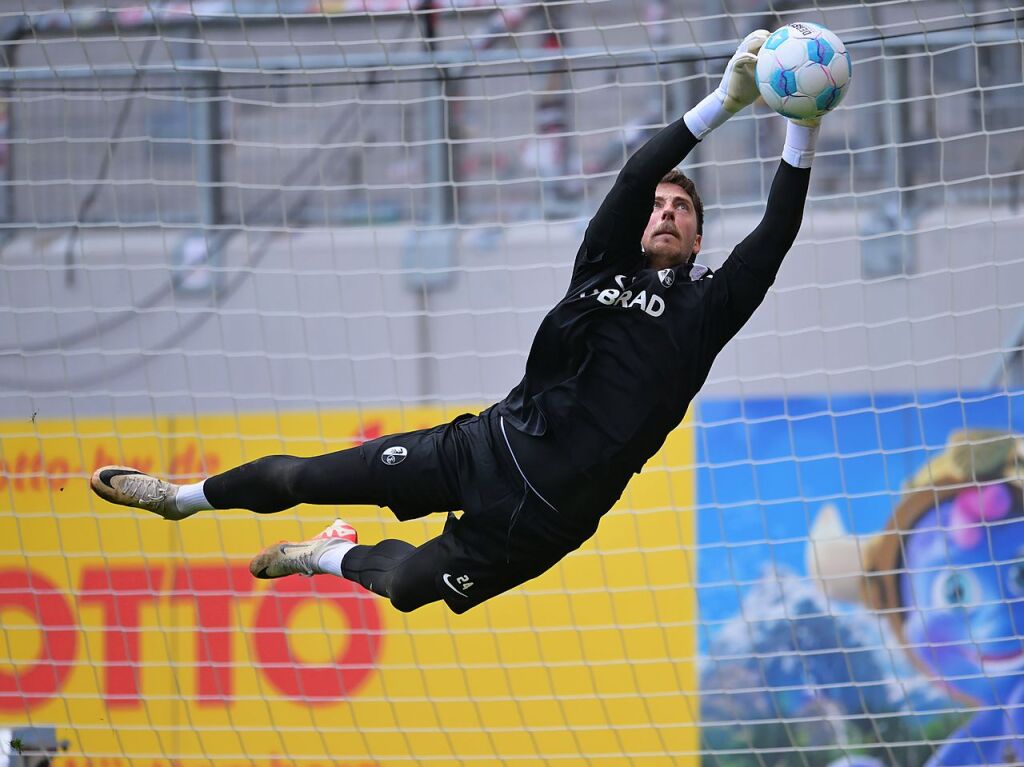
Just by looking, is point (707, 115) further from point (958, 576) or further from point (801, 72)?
point (958, 576)

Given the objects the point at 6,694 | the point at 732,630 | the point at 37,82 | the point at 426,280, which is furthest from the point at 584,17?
the point at 6,694

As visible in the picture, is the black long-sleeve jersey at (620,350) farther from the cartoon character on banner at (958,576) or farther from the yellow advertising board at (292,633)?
the cartoon character on banner at (958,576)

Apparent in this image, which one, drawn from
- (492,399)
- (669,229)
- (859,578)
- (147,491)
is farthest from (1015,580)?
(147,491)

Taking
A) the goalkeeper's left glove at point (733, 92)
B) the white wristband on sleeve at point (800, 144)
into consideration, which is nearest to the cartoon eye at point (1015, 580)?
the white wristband on sleeve at point (800, 144)

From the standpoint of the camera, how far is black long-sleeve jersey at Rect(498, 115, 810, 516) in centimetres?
324

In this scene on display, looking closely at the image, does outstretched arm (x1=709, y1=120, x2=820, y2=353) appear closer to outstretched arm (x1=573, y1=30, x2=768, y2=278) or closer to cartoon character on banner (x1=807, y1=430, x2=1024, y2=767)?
outstretched arm (x1=573, y1=30, x2=768, y2=278)

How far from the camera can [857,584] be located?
213 inches

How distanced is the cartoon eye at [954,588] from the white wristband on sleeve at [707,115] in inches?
118

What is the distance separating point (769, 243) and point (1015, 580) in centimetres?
288

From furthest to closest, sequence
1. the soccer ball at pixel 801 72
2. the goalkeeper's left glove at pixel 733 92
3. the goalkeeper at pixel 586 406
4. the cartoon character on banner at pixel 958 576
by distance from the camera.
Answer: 1. the cartoon character on banner at pixel 958 576
2. the goalkeeper at pixel 586 406
3. the goalkeeper's left glove at pixel 733 92
4. the soccer ball at pixel 801 72

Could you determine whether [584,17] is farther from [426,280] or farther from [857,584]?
[857,584]

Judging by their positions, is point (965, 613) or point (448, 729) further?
point (448, 729)

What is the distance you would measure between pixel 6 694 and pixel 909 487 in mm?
3951

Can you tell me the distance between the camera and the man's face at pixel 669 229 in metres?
3.42
